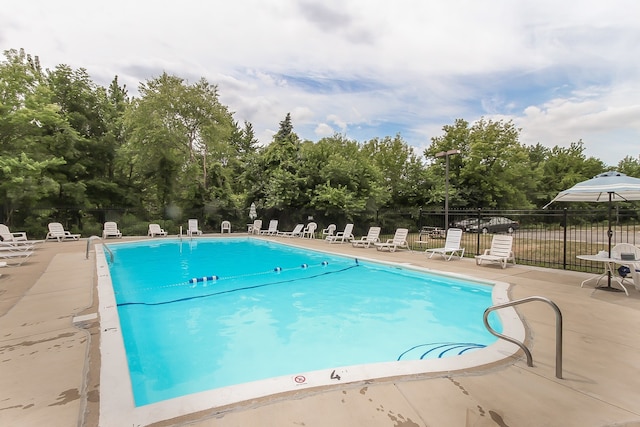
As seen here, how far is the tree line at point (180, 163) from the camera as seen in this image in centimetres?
1565

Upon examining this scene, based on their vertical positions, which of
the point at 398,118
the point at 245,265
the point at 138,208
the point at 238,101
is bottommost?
the point at 245,265

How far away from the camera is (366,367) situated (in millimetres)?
3010

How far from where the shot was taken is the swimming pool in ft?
12.8

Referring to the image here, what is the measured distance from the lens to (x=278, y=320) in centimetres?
578

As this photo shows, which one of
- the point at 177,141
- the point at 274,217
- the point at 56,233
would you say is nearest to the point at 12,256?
the point at 56,233

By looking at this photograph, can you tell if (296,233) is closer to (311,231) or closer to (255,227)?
(311,231)

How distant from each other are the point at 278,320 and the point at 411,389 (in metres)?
3.55

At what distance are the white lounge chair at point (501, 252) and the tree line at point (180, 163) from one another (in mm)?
9808

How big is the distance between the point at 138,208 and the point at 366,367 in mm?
21959

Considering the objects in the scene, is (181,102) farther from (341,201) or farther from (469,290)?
(469,290)

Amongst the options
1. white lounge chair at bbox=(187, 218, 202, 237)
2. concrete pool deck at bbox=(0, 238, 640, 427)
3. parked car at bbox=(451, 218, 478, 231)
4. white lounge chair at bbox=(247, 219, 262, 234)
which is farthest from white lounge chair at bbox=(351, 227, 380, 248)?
white lounge chair at bbox=(187, 218, 202, 237)

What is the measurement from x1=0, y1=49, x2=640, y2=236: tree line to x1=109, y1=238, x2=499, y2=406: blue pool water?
9.80 m

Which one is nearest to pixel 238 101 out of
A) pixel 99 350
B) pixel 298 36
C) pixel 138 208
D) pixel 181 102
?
pixel 181 102

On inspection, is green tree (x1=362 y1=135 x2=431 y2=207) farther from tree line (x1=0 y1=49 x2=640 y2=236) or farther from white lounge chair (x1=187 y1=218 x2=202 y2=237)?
white lounge chair (x1=187 y1=218 x2=202 y2=237)
